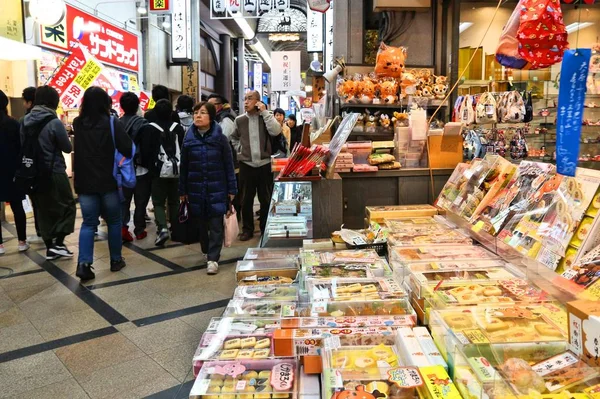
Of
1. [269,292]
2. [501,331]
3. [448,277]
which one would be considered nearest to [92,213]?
[269,292]

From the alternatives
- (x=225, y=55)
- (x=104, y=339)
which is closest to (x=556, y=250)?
(x=104, y=339)

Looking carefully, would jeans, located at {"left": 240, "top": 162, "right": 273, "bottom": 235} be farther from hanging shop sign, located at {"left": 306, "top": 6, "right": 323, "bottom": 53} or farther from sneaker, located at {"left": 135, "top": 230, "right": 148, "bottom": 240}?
hanging shop sign, located at {"left": 306, "top": 6, "right": 323, "bottom": 53}

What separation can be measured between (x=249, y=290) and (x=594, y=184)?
1.84 m

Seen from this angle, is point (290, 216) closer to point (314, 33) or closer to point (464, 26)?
point (464, 26)

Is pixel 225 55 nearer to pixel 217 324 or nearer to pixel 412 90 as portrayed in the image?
pixel 412 90

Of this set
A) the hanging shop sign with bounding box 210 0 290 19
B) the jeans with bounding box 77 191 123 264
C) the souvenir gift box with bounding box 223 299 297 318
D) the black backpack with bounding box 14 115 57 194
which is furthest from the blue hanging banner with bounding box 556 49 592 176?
the hanging shop sign with bounding box 210 0 290 19

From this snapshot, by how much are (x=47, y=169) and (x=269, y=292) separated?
3389mm

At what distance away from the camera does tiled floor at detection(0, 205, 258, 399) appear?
8.73 ft

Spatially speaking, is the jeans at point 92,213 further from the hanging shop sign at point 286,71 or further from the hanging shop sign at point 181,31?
the hanging shop sign at point 181,31

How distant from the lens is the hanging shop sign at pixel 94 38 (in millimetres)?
9199

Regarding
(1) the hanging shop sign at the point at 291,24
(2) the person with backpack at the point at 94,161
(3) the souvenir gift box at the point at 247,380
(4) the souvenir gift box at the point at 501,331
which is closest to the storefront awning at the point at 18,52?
(2) the person with backpack at the point at 94,161

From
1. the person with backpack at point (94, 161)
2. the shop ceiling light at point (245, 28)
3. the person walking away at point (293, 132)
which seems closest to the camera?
the person with backpack at point (94, 161)

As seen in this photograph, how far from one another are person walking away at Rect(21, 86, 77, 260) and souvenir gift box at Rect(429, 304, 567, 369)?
171 inches

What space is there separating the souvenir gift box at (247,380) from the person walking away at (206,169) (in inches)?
107
